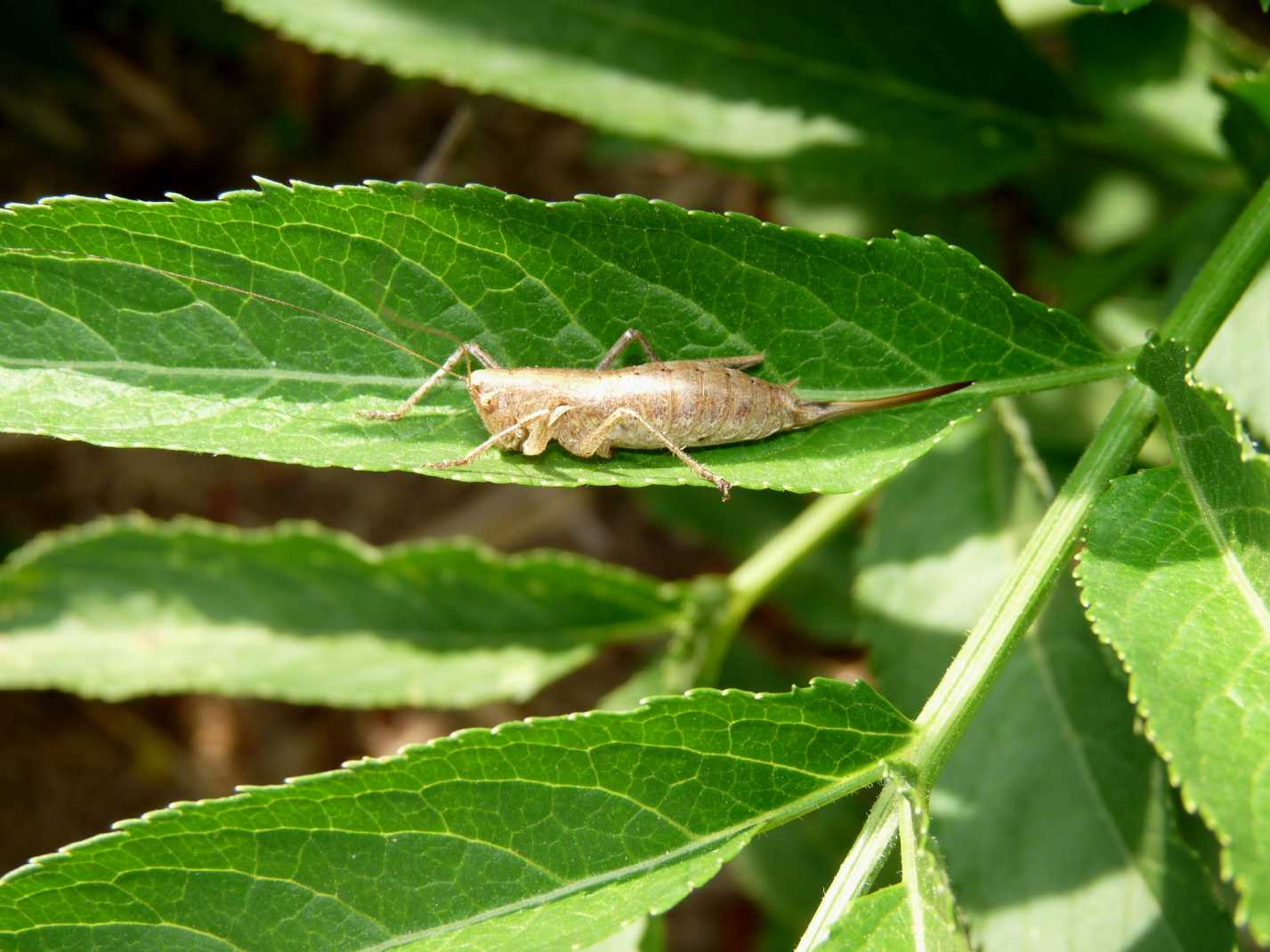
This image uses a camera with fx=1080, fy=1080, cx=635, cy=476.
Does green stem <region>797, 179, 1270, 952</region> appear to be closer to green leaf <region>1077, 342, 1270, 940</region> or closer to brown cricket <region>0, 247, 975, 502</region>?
green leaf <region>1077, 342, 1270, 940</region>

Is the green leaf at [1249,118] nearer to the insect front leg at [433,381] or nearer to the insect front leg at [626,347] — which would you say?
the insect front leg at [626,347]

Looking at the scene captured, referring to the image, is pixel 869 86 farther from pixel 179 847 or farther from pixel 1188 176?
pixel 179 847

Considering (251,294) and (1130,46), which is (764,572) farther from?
(1130,46)

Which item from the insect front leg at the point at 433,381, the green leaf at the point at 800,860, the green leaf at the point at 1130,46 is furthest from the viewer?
the green leaf at the point at 800,860

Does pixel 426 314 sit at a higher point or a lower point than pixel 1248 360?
higher

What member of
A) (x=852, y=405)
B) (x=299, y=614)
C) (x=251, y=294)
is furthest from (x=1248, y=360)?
(x=299, y=614)

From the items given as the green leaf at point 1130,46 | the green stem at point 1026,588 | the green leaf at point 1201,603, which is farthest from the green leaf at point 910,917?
the green leaf at point 1130,46

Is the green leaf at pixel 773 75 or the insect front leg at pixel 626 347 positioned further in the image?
the green leaf at pixel 773 75
